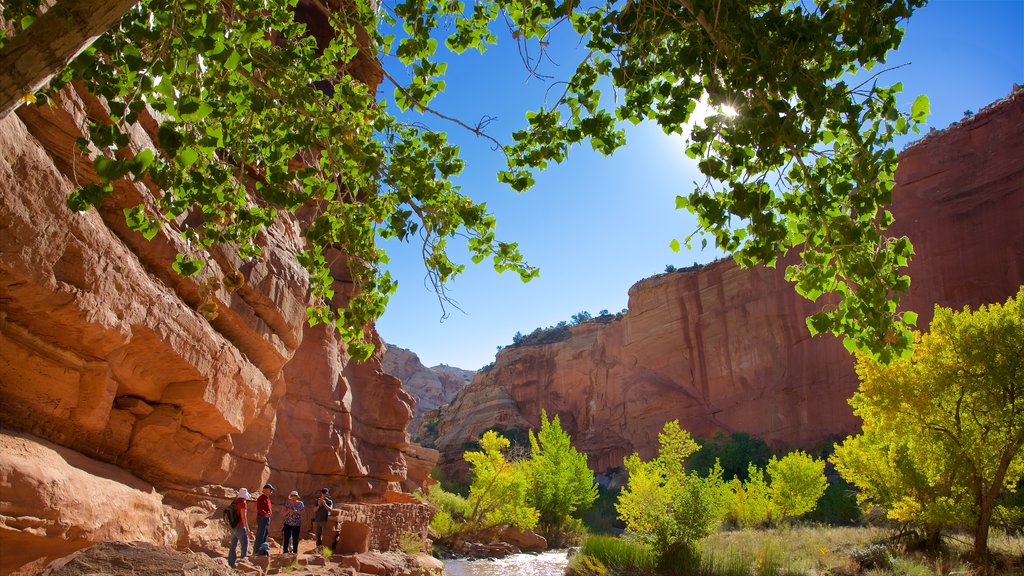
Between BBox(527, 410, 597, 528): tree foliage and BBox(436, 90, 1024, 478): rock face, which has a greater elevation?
BBox(436, 90, 1024, 478): rock face

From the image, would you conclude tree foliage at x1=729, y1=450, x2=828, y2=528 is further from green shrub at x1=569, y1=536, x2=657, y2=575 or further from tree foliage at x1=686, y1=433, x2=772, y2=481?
green shrub at x1=569, y1=536, x2=657, y2=575

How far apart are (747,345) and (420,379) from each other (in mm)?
80287

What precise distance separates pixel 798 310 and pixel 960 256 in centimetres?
1185

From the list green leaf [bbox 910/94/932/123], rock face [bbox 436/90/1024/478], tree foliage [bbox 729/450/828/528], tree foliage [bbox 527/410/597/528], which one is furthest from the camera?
rock face [bbox 436/90/1024/478]

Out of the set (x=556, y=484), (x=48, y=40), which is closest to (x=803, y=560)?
(x=556, y=484)

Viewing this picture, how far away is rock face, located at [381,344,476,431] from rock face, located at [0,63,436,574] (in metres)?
102

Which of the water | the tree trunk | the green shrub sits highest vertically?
the tree trunk

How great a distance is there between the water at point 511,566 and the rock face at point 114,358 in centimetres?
966

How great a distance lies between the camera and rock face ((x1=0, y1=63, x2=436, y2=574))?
6.29 m

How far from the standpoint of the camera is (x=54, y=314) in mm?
6875

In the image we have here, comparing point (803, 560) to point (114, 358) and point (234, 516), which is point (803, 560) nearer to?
point (234, 516)

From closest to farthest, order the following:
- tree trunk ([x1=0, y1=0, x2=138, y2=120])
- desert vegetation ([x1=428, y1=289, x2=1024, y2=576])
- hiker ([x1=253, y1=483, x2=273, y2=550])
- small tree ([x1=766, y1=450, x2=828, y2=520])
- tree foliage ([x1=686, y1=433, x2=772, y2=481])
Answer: tree trunk ([x1=0, y1=0, x2=138, y2=120]) < hiker ([x1=253, y1=483, x2=273, y2=550]) < desert vegetation ([x1=428, y1=289, x2=1024, y2=576]) < small tree ([x1=766, y1=450, x2=828, y2=520]) < tree foliage ([x1=686, y1=433, x2=772, y2=481])

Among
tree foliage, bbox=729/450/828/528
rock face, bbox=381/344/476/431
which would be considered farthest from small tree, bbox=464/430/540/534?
rock face, bbox=381/344/476/431

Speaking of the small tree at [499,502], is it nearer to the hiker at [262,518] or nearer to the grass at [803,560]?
the grass at [803,560]
